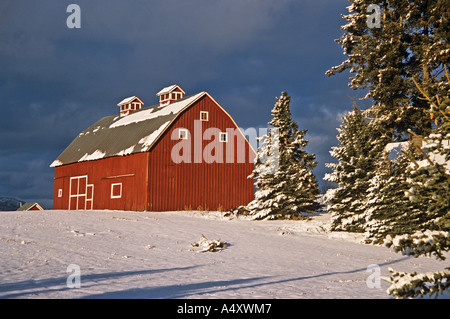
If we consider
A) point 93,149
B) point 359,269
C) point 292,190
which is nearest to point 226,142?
point 292,190

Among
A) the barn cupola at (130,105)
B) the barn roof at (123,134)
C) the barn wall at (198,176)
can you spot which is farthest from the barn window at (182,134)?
the barn cupola at (130,105)

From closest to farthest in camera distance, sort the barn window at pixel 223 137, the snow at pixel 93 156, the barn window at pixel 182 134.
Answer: the barn window at pixel 182 134 < the barn window at pixel 223 137 < the snow at pixel 93 156

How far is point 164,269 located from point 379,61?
22.6m

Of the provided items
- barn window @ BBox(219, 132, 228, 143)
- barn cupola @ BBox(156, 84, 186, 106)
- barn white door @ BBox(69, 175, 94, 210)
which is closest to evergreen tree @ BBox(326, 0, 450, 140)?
barn window @ BBox(219, 132, 228, 143)

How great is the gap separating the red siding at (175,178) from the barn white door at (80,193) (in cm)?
46

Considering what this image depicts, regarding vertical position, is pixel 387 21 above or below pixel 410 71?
above

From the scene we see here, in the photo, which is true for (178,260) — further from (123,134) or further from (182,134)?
(123,134)

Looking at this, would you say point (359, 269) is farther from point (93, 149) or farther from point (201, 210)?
point (93, 149)

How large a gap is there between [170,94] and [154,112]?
8.50 ft

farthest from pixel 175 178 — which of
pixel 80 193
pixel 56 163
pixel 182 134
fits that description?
pixel 56 163

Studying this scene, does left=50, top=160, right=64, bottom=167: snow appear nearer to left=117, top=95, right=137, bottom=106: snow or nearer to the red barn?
the red barn

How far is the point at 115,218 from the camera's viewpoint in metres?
24.7

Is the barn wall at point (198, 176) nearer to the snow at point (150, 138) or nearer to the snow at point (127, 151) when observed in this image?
the snow at point (150, 138)

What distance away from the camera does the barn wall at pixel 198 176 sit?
3250cm
